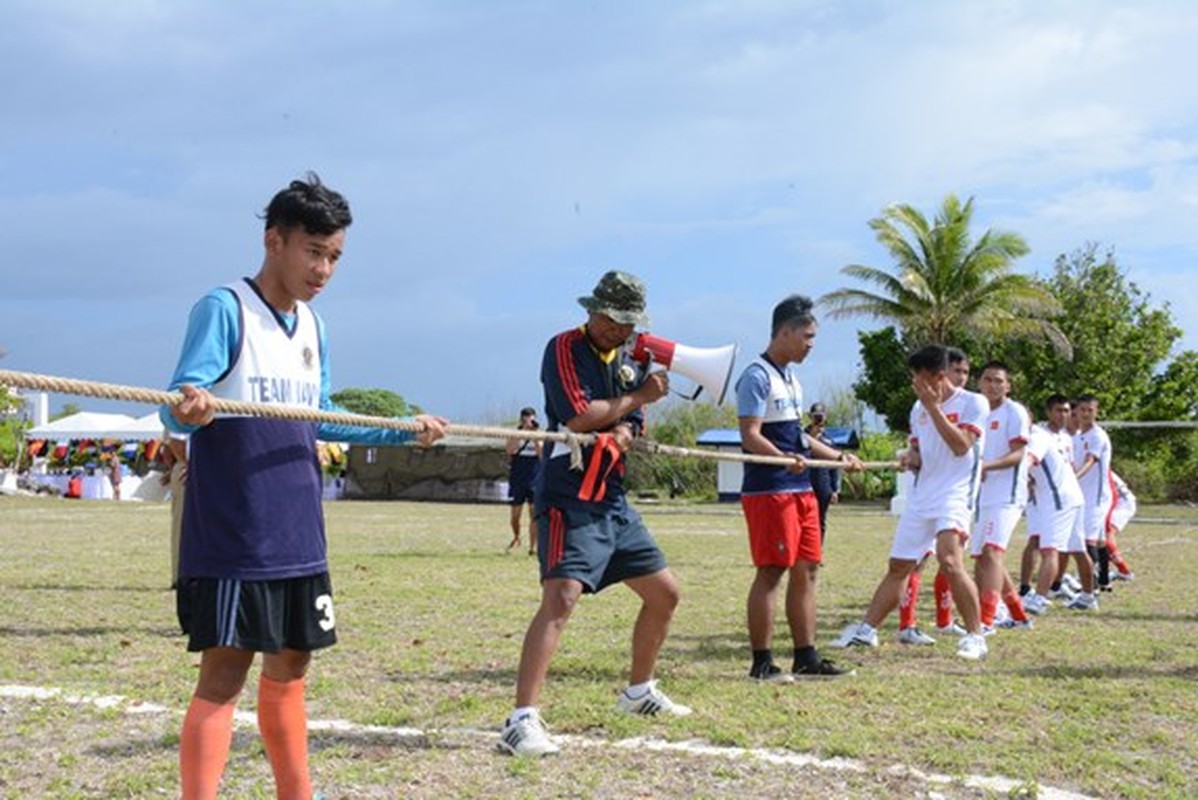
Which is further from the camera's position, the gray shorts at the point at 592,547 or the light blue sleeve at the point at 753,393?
the light blue sleeve at the point at 753,393

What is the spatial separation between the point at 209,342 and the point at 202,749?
1204 millimetres

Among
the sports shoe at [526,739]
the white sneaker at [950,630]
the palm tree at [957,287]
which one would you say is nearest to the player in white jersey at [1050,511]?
the white sneaker at [950,630]

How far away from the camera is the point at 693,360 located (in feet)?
20.2

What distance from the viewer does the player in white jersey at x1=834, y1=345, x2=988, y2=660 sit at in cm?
806

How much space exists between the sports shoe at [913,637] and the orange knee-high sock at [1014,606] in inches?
40.2

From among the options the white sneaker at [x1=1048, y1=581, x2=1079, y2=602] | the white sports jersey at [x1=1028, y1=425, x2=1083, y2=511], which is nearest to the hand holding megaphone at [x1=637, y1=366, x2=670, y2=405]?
the white sports jersey at [x1=1028, y1=425, x2=1083, y2=511]

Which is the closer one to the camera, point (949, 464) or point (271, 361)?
point (271, 361)

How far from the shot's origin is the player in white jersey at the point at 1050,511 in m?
11.1

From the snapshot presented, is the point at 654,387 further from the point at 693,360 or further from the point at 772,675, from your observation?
the point at 772,675

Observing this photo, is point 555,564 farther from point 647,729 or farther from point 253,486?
point 253,486

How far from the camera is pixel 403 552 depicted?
17.6 metres

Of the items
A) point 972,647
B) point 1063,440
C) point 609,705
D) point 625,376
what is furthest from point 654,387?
point 1063,440

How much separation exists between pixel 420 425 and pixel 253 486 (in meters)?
0.89

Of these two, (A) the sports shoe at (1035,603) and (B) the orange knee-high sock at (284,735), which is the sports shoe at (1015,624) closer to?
(A) the sports shoe at (1035,603)
